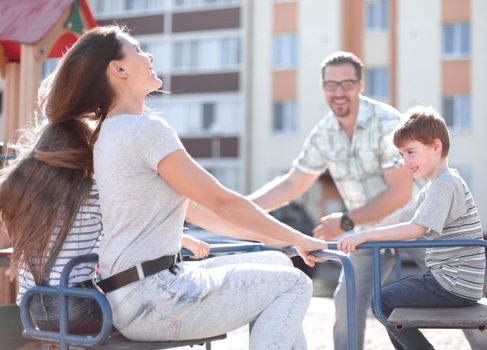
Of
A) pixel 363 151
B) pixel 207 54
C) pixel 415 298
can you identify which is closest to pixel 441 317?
pixel 415 298

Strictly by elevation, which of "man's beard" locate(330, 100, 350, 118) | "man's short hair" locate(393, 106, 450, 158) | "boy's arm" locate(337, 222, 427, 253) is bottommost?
"boy's arm" locate(337, 222, 427, 253)

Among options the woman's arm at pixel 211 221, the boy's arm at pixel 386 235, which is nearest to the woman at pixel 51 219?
the woman's arm at pixel 211 221

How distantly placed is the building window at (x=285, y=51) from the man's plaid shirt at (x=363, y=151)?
971 inches

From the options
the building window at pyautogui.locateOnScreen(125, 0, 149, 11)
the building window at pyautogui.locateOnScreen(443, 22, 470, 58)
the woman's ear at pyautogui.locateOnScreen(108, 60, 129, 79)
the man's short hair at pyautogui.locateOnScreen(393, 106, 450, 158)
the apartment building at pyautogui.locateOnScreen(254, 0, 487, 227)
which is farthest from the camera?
the building window at pyautogui.locateOnScreen(125, 0, 149, 11)

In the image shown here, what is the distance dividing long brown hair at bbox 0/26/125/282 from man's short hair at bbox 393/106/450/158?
1.35 metres

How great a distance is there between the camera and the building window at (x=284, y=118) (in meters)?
29.3

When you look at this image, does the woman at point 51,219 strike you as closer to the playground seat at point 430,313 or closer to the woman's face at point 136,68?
the woman's face at point 136,68

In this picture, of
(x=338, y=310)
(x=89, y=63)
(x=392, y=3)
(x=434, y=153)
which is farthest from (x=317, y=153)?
(x=392, y=3)

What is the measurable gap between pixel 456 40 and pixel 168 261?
26186 millimetres

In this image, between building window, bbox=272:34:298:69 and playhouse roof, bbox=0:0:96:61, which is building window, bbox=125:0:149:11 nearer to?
building window, bbox=272:34:298:69

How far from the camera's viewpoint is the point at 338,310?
4.29m

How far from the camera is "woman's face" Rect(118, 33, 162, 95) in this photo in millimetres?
2984

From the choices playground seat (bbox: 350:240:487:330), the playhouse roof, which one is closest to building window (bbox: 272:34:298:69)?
the playhouse roof

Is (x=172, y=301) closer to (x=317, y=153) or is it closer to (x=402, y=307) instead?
(x=402, y=307)
